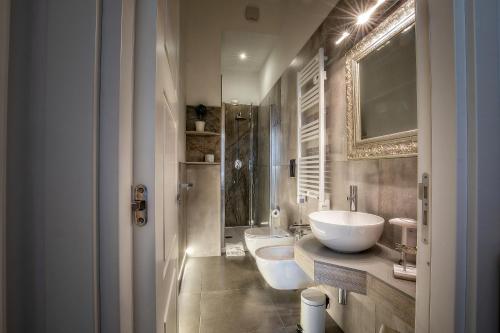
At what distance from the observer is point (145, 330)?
527 millimetres

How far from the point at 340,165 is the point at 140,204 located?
161 cm

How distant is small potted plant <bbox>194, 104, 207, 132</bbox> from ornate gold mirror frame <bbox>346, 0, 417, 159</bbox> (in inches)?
81.9

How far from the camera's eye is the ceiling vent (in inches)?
127

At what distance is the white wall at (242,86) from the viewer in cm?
457

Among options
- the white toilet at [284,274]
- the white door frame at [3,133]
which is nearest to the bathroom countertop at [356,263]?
the white toilet at [284,274]

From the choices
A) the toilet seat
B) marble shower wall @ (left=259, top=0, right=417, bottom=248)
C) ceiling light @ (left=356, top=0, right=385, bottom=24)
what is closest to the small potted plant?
marble shower wall @ (left=259, top=0, right=417, bottom=248)

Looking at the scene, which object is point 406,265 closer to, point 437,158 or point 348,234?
point 348,234

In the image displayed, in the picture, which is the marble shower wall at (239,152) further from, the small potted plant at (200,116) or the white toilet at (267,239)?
the white toilet at (267,239)

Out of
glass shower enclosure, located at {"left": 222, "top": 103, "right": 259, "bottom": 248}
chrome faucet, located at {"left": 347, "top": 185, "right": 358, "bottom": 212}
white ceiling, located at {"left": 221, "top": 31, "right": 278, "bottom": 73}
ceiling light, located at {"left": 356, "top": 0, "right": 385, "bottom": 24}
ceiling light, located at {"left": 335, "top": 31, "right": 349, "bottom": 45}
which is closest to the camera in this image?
ceiling light, located at {"left": 356, "top": 0, "right": 385, "bottom": 24}

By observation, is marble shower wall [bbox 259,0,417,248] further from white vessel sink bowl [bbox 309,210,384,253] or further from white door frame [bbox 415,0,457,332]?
white door frame [bbox 415,0,457,332]

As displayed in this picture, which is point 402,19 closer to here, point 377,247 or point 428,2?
point 428,2

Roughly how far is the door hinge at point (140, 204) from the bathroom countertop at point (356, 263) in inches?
38.6

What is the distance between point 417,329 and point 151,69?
100 centimetres

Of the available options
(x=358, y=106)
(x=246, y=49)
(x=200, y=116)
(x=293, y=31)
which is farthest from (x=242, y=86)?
(x=358, y=106)
